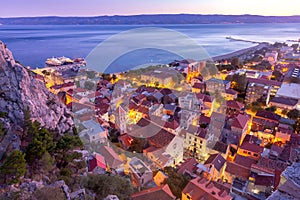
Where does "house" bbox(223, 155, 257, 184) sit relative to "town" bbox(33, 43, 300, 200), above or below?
below

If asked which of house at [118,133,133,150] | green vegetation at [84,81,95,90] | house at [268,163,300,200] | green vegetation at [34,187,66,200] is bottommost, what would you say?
house at [118,133,133,150]

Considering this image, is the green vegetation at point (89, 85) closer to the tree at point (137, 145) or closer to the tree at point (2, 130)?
the tree at point (137, 145)

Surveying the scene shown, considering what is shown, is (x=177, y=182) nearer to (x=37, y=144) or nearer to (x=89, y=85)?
(x=37, y=144)

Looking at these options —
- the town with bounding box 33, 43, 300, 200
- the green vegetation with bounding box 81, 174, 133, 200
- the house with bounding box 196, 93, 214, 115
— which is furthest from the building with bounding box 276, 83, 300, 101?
the green vegetation with bounding box 81, 174, 133, 200

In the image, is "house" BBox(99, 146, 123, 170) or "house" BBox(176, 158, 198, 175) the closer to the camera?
"house" BBox(99, 146, 123, 170)

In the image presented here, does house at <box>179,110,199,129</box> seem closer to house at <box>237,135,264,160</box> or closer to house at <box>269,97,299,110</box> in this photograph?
house at <box>237,135,264,160</box>

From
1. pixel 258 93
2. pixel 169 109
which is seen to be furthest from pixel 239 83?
pixel 169 109
